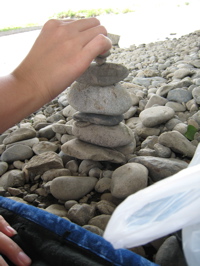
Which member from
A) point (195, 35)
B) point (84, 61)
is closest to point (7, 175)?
point (84, 61)

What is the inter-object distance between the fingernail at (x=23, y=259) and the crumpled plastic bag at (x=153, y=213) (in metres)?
0.49

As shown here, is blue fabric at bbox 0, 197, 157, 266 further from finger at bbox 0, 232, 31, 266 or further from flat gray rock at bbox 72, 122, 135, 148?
flat gray rock at bbox 72, 122, 135, 148

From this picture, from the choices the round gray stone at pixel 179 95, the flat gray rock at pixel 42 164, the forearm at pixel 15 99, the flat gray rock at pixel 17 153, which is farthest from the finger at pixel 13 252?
the round gray stone at pixel 179 95

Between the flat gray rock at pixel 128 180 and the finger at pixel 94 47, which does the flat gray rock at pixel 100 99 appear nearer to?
the flat gray rock at pixel 128 180

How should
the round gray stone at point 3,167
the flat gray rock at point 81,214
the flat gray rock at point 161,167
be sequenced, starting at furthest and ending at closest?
the round gray stone at point 3,167 → the flat gray rock at point 161,167 → the flat gray rock at point 81,214

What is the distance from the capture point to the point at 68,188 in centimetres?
127

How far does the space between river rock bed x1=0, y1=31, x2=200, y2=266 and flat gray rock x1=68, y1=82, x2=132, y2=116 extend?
0.23 ft

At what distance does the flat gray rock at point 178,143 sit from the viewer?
4.71 ft

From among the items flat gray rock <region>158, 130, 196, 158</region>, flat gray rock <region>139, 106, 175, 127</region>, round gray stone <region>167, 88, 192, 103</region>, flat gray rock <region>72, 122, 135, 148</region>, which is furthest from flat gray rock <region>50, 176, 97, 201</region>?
round gray stone <region>167, 88, 192, 103</region>

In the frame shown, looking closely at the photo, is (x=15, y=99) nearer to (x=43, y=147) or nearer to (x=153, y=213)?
(x=153, y=213)

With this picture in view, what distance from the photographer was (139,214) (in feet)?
1.63

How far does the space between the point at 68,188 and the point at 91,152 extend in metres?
0.24

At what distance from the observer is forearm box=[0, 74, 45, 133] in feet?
2.53

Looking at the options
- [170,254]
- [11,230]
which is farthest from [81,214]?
[170,254]
